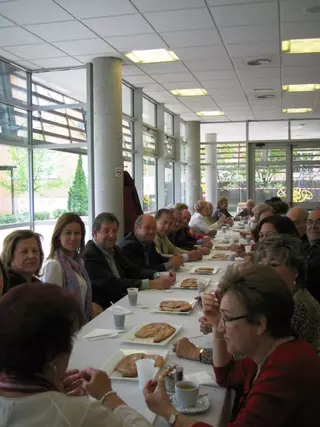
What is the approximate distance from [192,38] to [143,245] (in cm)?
281

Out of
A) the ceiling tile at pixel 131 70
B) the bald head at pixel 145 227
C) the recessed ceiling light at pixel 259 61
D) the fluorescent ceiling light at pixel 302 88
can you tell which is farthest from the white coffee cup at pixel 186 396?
the fluorescent ceiling light at pixel 302 88

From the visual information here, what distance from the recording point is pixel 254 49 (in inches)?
247

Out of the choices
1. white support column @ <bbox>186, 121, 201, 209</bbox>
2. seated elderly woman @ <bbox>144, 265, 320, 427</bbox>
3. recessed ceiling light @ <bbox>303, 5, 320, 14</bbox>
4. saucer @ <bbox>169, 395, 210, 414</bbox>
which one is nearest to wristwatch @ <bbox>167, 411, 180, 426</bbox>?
seated elderly woman @ <bbox>144, 265, 320, 427</bbox>

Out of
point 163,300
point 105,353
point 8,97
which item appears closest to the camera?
point 105,353

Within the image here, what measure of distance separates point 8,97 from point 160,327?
504cm

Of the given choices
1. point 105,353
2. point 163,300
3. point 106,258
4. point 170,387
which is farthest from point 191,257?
point 170,387

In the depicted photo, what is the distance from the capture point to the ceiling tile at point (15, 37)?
5.41 meters

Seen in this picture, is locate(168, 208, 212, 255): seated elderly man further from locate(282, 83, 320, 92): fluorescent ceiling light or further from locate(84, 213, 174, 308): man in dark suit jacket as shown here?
locate(282, 83, 320, 92): fluorescent ceiling light

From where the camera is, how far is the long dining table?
177 centimetres

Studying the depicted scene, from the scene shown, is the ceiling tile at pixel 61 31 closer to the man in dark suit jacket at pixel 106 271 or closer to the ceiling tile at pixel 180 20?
the ceiling tile at pixel 180 20

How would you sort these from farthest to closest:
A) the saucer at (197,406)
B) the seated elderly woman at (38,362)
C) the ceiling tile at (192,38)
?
the ceiling tile at (192,38), the saucer at (197,406), the seated elderly woman at (38,362)

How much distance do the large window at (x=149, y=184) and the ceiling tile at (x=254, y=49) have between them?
3.94 m

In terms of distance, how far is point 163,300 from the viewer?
3.38m

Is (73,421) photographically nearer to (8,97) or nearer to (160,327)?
(160,327)
